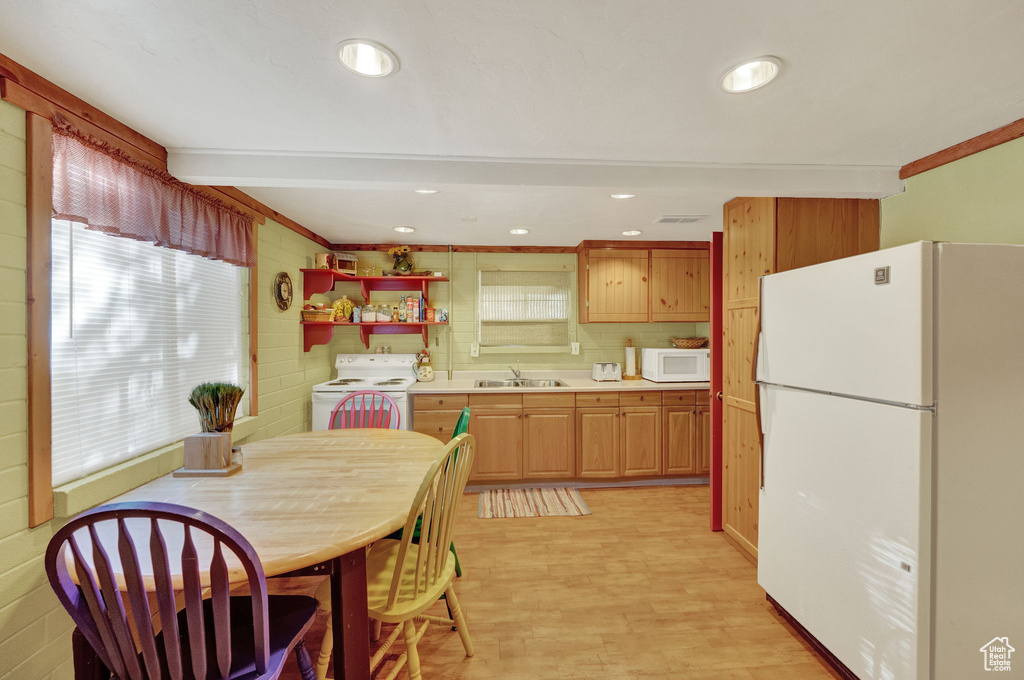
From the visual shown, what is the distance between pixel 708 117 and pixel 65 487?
2738 mm

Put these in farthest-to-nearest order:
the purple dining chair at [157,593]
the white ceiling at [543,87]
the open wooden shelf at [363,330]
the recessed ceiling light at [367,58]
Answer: the open wooden shelf at [363,330] < the recessed ceiling light at [367,58] < the white ceiling at [543,87] < the purple dining chair at [157,593]

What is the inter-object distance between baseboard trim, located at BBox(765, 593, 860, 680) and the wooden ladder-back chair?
1535 mm

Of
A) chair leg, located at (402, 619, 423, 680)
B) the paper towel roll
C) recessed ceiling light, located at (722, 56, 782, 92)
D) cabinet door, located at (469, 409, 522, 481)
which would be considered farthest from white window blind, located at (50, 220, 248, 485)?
the paper towel roll

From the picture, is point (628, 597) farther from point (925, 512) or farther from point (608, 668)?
point (925, 512)

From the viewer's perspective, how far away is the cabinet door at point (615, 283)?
13.4 feet

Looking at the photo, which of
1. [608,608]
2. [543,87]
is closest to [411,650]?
[608,608]

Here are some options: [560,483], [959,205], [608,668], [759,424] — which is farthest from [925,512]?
[560,483]

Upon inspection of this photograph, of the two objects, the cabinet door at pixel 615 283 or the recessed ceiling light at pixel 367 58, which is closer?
the recessed ceiling light at pixel 367 58

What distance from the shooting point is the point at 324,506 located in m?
1.47

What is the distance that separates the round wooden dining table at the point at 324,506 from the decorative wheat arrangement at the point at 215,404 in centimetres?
21

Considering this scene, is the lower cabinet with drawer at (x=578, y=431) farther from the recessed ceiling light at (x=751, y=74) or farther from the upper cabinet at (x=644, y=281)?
the recessed ceiling light at (x=751, y=74)

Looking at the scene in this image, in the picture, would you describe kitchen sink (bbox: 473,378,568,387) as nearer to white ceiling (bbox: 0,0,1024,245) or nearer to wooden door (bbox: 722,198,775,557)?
wooden door (bbox: 722,198,775,557)

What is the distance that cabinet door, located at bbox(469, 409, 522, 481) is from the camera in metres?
3.69

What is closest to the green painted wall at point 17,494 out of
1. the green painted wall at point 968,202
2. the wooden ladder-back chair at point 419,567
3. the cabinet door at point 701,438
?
the wooden ladder-back chair at point 419,567
